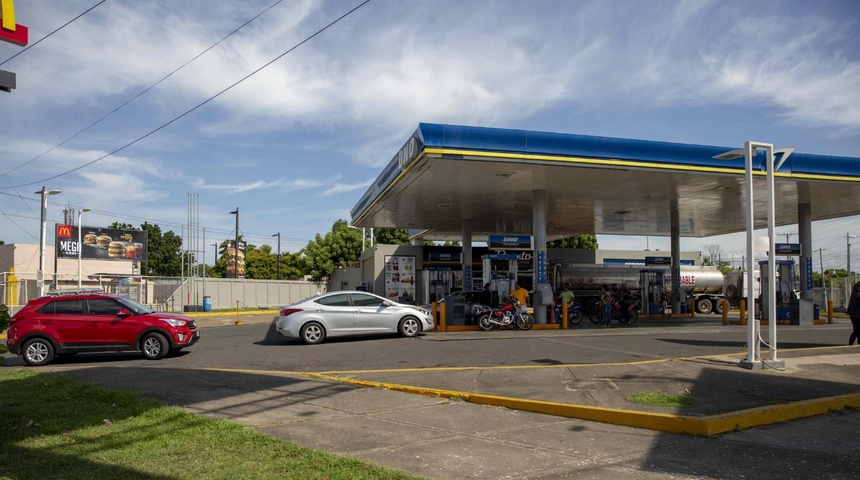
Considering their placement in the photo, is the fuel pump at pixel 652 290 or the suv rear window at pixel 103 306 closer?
the suv rear window at pixel 103 306

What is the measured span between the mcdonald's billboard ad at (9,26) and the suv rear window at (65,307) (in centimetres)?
898

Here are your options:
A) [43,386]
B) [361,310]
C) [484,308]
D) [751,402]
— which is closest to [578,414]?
[751,402]

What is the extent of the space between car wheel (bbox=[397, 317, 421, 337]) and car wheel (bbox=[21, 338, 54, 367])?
8.61 metres

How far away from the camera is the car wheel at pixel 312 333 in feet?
56.1

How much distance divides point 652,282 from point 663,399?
24.8m

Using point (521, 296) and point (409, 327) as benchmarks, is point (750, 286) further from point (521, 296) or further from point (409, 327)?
point (521, 296)

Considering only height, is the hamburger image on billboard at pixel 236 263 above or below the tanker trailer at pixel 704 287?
above

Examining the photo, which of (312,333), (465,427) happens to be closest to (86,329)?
(312,333)

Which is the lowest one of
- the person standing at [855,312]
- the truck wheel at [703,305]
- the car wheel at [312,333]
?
the truck wheel at [703,305]

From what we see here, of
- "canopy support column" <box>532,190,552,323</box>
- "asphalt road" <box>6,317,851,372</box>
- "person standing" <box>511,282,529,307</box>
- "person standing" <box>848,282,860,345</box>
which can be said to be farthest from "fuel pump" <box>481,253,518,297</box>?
"person standing" <box>848,282,860,345</box>

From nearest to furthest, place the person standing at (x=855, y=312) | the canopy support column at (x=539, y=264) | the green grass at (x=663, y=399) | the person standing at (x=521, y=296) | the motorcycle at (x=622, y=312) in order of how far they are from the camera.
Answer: the green grass at (x=663, y=399)
the person standing at (x=855, y=312)
the person standing at (x=521, y=296)
the canopy support column at (x=539, y=264)
the motorcycle at (x=622, y=312)

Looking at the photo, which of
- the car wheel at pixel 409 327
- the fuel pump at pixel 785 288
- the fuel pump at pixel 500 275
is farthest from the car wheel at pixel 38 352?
the fuel pump at pixel 785 288

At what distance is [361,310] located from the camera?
57.5 feet

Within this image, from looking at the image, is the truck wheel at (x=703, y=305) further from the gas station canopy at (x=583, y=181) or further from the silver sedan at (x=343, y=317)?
the silver sedan at (x=343, y=317)
